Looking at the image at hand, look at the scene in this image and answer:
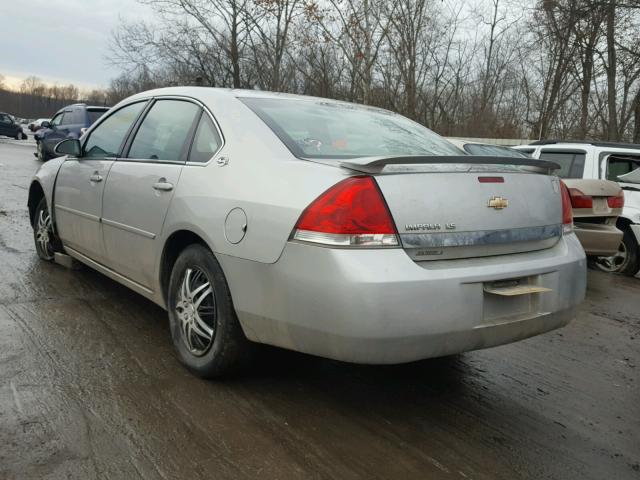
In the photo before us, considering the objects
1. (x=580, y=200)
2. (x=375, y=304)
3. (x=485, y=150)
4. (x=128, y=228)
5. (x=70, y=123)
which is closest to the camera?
(x=375, y=304)

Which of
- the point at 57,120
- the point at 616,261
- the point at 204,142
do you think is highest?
the point at 57,120

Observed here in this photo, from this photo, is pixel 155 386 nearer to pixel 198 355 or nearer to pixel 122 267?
pixel 198 355

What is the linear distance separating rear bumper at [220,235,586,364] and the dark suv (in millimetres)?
13064

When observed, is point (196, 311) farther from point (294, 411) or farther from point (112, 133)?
point (112, 133)

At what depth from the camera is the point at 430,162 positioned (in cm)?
252

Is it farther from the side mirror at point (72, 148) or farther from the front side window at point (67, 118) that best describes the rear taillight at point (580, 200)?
the front side window at point (67, 118)

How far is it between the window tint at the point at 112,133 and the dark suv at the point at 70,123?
10439mm

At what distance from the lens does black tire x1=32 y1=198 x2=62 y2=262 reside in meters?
5.06

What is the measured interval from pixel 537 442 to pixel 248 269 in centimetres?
157

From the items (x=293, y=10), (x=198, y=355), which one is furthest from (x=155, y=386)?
(x=293, y=10)

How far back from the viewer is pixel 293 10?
920 inches

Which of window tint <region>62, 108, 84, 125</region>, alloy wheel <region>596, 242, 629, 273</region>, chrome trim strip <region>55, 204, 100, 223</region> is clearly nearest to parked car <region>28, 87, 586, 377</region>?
chrome trim strip <region>55, 204, 100, 223</region>

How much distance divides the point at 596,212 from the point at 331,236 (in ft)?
15.3

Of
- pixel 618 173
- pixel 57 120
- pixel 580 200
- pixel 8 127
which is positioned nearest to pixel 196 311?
pixel 580 200
